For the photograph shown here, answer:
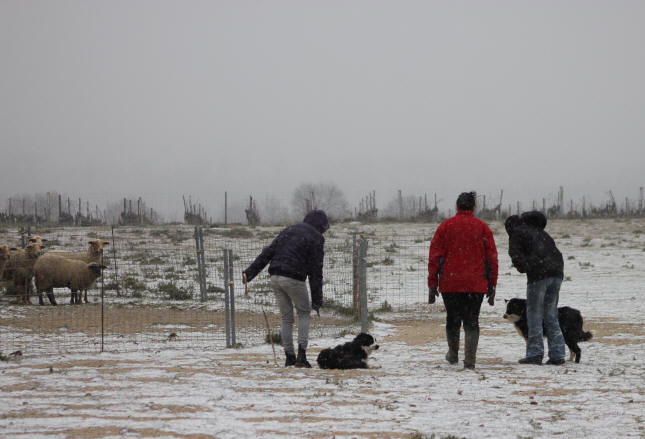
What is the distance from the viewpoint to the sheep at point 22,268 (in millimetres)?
14727

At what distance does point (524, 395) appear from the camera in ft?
20.3

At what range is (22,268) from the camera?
1493 centimetres

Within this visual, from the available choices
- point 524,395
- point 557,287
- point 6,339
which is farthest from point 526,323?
point 6,339

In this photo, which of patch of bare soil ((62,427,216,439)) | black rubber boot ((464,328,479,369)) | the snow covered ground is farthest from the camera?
black rubber boot ((464,328,479,369))

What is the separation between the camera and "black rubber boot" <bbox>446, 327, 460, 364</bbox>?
7.75 m

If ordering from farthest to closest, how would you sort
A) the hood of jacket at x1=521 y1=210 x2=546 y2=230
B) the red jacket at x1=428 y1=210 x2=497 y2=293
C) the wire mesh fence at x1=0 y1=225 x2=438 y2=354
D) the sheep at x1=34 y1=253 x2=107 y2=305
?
1. the sheep at x1=34 y1=253 x2=107 y2=305
2. the wire mesh fence at x1=0 y1=225 x2=438 y2=354
3. the hood of jacket at x1=521 y1=210 x2=546 y2=230
4. the red jacket at x1=428 y1=210 x2=497 y2=293

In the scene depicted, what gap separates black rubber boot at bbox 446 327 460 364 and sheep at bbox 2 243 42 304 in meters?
10.3

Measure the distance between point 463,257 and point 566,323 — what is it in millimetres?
1947

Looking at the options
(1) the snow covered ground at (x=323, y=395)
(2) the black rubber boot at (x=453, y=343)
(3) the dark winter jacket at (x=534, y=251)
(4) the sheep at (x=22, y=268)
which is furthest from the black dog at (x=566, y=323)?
(4) the sheep at (x=22, y=268)

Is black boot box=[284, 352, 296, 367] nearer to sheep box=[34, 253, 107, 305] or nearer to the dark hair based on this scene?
the dark hair

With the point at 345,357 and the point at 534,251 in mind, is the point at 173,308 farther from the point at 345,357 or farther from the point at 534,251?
the point at 534,251

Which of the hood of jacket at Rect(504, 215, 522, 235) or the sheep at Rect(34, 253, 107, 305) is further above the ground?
the hood of jacket at Rect(504, 215, 522, 235)

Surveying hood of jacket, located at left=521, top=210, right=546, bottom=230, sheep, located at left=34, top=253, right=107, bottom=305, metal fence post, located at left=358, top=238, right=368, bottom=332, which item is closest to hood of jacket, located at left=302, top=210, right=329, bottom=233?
hood of jacket, located at left=521, top=210, right=546, bottom=230

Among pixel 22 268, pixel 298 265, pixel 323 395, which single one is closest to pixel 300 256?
pixel 298 265
